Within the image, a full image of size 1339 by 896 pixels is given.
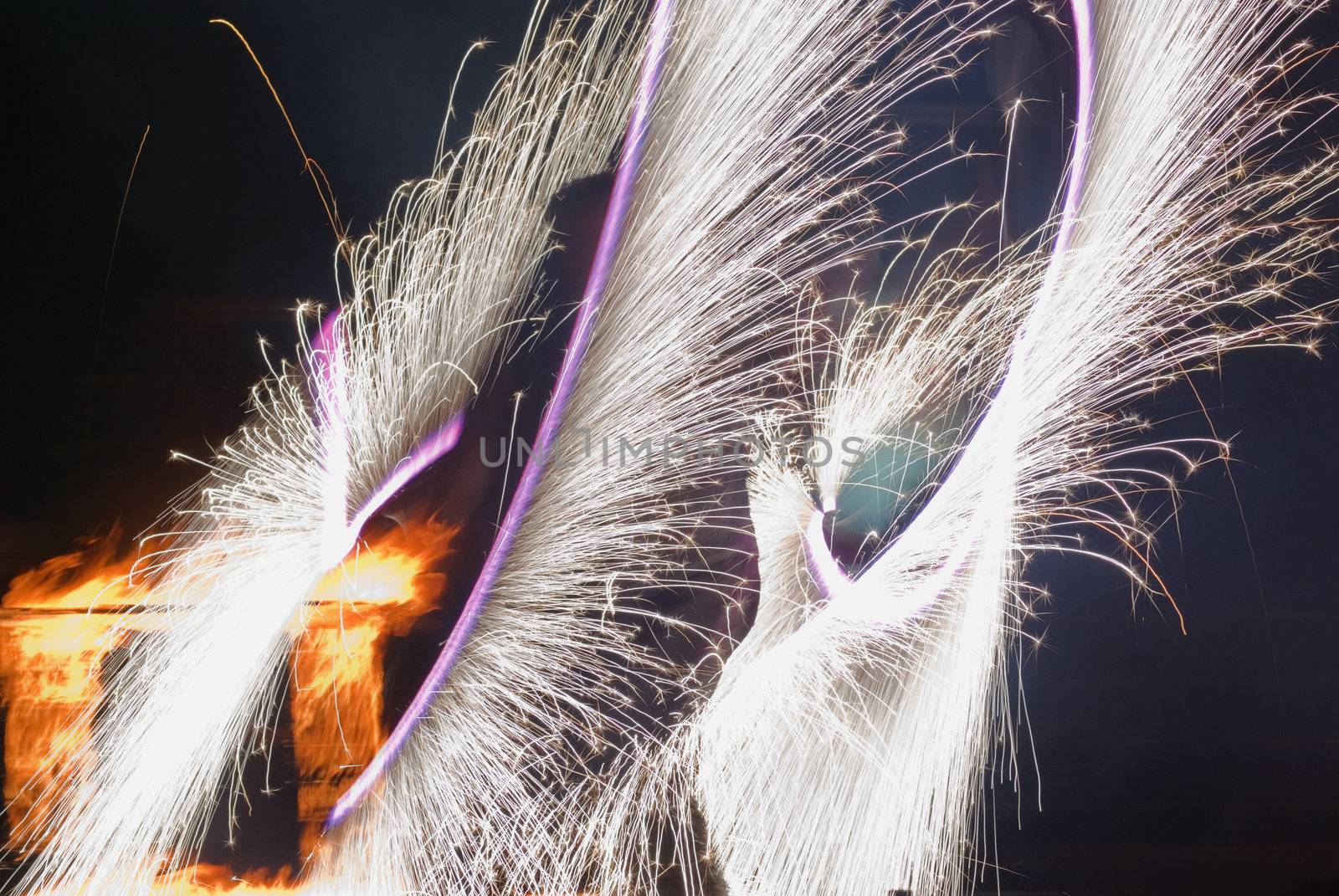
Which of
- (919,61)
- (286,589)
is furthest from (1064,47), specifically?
(286,589)

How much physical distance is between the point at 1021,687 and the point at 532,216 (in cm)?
185

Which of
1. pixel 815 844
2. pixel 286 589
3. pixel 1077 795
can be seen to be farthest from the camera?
pixel 1077 795

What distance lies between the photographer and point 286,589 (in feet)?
5.23

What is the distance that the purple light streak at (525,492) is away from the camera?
1.59 meters

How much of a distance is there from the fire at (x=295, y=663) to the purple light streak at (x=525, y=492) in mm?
38

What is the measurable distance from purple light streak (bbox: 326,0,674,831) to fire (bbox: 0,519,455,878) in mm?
38

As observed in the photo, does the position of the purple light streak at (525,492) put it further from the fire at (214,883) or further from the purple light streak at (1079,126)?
the purple light streak at (1079,126)

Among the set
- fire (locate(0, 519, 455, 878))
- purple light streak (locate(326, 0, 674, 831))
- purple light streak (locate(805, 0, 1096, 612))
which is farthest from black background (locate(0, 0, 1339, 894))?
purple light streak (locate(805, 0, 1096, 612))

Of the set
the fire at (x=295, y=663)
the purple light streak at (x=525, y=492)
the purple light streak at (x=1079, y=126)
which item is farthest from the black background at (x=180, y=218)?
the purple light streak at (x=1079, y=126)

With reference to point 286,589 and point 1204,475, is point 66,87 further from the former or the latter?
point 1204,475

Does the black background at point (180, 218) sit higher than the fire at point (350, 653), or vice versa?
the black background at point (180, 218)

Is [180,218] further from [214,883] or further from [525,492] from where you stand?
[214,883]

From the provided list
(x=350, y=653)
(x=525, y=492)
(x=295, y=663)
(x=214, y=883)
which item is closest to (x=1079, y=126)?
(x=525, y=492)

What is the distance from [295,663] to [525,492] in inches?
22.6
